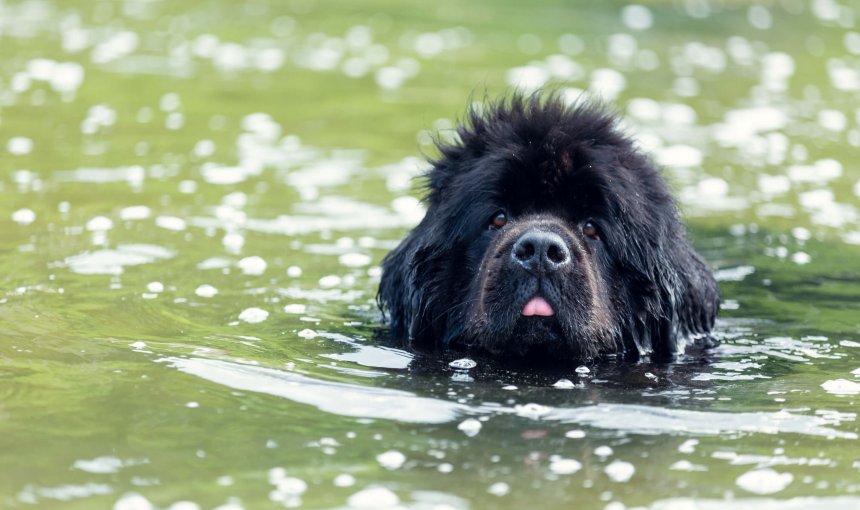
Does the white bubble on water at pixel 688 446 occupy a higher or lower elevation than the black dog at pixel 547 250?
lower

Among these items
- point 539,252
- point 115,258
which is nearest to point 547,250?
point 539,252

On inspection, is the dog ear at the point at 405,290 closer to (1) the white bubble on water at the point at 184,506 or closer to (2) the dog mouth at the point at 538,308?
(2) the dog mouth at the point at 538,308

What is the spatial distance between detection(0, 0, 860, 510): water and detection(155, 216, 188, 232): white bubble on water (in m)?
0.02

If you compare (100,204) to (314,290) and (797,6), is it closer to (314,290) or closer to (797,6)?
(314,290)

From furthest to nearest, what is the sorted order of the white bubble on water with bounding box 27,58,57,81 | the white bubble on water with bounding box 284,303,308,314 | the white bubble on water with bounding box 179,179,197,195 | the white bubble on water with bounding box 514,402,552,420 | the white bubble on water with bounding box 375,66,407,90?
the white bubble on water with bounding box 375,66,407,90, the white bubble on water with bounding box 27,58,57,81, the white bubble on water with bounding box 179,179,197,195, the white bubble on water with bounding box 284,303,308,314, the white bubble on water with bounding box 514,402,552,420

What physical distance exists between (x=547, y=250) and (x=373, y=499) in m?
1.52

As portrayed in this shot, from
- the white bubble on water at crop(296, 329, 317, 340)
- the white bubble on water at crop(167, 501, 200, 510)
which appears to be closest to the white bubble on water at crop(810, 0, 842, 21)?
the white bubble on water at crop(296, 329, 317, 340)

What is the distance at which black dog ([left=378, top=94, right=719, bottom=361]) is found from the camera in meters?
5.08

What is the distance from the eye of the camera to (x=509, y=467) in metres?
4.08

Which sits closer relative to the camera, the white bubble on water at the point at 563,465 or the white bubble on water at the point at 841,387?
the white bubble on water at the point at 563,465

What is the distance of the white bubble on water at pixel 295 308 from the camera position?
6231mm

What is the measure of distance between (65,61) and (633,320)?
9.20m

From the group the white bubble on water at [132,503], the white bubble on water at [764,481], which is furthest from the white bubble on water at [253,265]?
the white bubble on water at [764,481]

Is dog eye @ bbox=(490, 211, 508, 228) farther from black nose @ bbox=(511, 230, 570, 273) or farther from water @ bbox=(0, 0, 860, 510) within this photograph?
water @ bbox=(0, 0, 860, 510)
